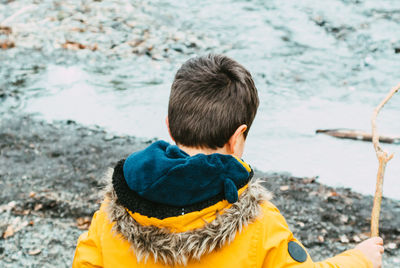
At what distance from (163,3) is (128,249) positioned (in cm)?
932

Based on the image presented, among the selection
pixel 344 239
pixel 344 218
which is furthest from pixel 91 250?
pixel 344 218

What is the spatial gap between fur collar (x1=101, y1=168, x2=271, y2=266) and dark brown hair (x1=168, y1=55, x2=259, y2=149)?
0.24 m

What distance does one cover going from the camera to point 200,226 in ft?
4.74

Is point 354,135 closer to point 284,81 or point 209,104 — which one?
point 284,81

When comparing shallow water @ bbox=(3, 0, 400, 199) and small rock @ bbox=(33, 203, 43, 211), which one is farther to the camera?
shallow water @ bbox=(3, 0, 400, 199)

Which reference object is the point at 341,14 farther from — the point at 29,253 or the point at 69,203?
the point at 29,253

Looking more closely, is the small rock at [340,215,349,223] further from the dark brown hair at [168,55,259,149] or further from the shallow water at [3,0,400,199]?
the dark brown hair at [168,55,259,149]

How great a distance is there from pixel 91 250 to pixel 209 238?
552 millimetres

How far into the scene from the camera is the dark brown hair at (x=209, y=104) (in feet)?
5.09

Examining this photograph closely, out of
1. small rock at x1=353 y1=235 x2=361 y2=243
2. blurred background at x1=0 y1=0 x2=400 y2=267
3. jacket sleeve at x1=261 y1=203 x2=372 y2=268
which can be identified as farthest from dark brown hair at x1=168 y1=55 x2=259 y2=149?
small rock at x1=353 y1=235 x2=361 y2=243

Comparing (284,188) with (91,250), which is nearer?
(91,250)

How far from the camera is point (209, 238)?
1.44 metres

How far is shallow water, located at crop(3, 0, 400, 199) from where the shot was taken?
188 inches

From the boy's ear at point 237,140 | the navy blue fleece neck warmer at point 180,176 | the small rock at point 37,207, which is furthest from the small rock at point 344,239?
the small rock at point 37,207
